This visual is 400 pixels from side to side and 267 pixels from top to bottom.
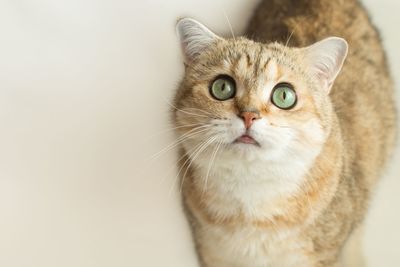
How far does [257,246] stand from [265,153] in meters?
0.24

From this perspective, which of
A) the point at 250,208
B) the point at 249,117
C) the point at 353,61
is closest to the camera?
the point at 249,117

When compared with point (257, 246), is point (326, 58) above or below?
above

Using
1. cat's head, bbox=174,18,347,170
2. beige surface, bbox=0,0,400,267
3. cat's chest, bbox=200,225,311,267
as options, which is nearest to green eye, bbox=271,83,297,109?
cat's head, bbox=174,18,347,170

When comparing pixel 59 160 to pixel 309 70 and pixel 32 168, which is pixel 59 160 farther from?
pixel 309 70

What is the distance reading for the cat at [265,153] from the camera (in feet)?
3.32

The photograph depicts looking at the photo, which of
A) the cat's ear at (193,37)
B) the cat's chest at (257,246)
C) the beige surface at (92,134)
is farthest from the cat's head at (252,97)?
the beige surface at (92,134)

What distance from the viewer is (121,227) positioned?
1.47 meters

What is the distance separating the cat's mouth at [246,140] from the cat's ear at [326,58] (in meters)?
0.24

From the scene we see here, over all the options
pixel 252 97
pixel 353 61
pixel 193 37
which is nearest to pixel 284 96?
pixel 252 97

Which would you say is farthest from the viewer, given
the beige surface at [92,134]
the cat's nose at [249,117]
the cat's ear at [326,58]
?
the beige surface at [92,134]

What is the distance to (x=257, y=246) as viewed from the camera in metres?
1.14

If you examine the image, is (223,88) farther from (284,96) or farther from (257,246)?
(257,246)

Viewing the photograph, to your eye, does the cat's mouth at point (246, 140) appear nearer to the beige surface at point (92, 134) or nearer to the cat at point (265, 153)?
the cat at point (265, 153)

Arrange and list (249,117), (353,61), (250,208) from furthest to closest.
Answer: (353,61) < (250,208) < (249,117)
